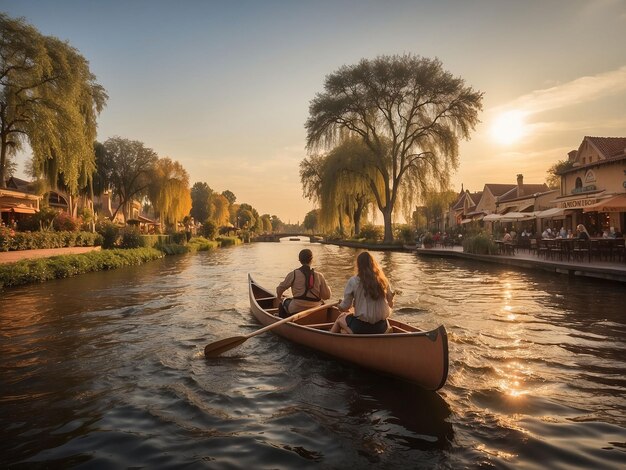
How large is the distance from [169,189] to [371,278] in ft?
124

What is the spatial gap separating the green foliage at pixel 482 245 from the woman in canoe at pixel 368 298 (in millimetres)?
20082

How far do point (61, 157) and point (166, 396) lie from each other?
17320mm

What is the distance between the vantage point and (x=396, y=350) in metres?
4.99

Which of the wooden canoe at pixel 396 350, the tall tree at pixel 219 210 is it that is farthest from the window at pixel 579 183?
the tall tree at pixel 219 210

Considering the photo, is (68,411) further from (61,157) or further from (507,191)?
(507,191)

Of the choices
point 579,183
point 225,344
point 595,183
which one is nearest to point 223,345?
point 225,344

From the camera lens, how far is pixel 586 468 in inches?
137

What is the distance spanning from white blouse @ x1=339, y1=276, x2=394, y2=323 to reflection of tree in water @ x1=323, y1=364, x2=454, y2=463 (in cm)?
81

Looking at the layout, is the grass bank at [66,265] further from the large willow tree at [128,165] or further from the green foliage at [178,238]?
the large willow tree at [128,165]

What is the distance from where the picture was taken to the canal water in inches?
150

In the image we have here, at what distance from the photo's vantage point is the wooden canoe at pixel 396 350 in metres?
4.57

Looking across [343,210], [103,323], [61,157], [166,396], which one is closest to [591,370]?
[166,396]

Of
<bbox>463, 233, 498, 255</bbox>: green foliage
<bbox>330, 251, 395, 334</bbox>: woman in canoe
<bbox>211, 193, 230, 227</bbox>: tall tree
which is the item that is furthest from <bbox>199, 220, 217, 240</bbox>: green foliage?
<bbox>330, 251, 395, 334</bbox>: woman in canoe

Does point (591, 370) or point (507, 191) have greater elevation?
point (507, 191)
